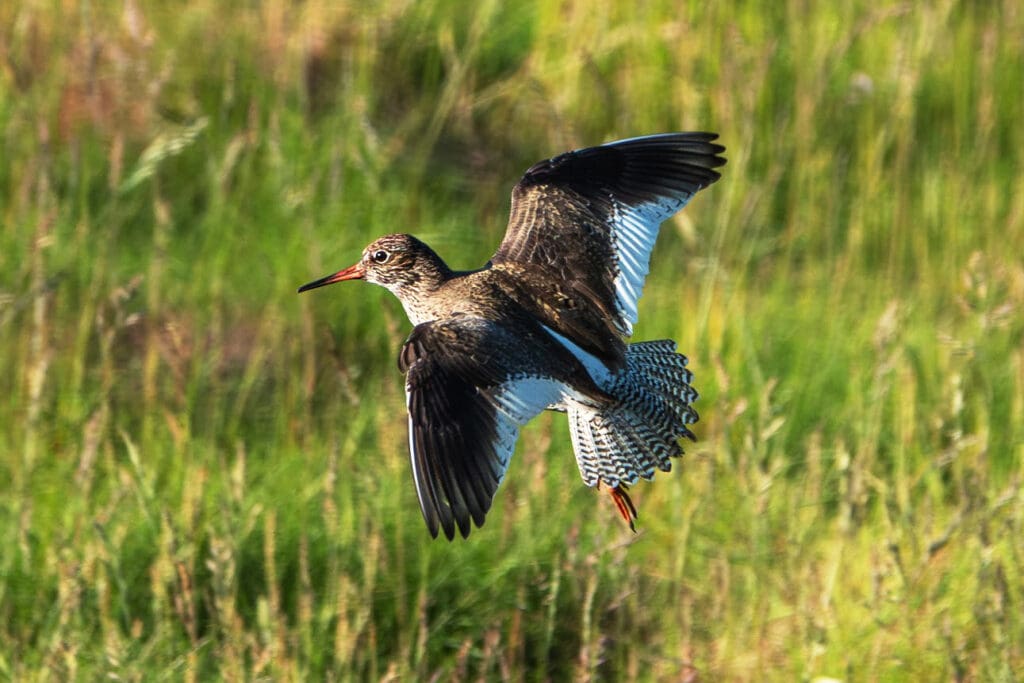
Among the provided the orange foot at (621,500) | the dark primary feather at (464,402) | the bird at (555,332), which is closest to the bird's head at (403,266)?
the bird at (555,332)

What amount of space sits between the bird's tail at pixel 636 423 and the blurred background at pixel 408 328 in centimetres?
14

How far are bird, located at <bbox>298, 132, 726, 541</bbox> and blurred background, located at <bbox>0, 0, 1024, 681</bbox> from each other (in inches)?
9.0

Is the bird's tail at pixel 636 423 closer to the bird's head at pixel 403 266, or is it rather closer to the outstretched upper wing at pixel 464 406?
the outstretched upper wing at pixel 464 406

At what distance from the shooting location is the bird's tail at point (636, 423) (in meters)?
3.56

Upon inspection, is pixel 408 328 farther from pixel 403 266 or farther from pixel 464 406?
pixel 464 406

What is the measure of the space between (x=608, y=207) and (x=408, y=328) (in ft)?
4.24

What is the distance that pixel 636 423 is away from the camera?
145 inches

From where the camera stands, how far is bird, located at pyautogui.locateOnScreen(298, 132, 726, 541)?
3.10 meters

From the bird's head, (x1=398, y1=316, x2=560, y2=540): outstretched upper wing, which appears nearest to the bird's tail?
(x1=398, y1=316, x2=560, y2=540): outstretched upper wing

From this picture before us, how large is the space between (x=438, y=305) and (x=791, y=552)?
1.13 metres

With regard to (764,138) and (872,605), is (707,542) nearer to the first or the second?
(872,605)

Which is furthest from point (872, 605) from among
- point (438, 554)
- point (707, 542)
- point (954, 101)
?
point (954, 101)

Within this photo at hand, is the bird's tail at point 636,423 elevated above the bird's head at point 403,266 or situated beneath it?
situated beneath

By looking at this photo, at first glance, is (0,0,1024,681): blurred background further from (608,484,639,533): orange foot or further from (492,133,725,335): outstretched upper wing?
(492,133,725,335): outstretched upper wing
